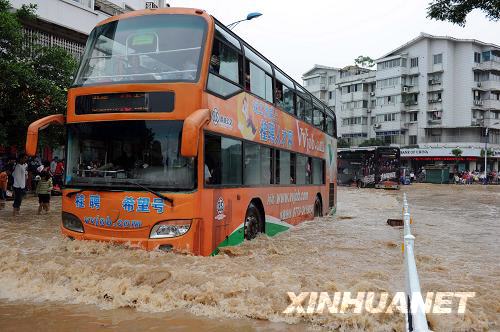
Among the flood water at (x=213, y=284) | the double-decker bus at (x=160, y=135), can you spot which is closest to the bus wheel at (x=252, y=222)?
the double-decker bus at (x=160, y=135)

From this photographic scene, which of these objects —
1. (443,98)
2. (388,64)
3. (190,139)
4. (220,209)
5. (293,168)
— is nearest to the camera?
(190,139)

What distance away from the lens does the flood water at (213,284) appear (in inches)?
184

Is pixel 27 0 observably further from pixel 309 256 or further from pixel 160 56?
pixel 309 256

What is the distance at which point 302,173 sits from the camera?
12664mm

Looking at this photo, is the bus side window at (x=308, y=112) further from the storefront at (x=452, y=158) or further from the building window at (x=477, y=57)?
the building window at (x=477, y=57)

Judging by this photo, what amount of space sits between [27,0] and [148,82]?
18390 mm

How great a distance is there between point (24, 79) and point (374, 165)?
2977cm

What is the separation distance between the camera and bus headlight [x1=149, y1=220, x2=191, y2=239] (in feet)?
21.5

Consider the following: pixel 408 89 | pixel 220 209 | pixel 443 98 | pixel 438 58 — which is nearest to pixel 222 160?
pixel 220 209

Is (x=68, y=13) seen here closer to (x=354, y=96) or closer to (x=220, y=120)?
(x=220, y=120)

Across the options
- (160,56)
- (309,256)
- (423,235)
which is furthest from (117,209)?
(423,235)

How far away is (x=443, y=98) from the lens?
188 feet

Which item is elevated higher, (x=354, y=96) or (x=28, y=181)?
(x=354, y=96)

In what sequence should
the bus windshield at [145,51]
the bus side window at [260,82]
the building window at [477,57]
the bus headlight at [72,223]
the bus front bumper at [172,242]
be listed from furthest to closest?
the building window at [477,57] < the bus side window at [260,82] < the bus headlight at [72,223] < the bus windshield at [145,51] < the bus front bumper at [172,242]
